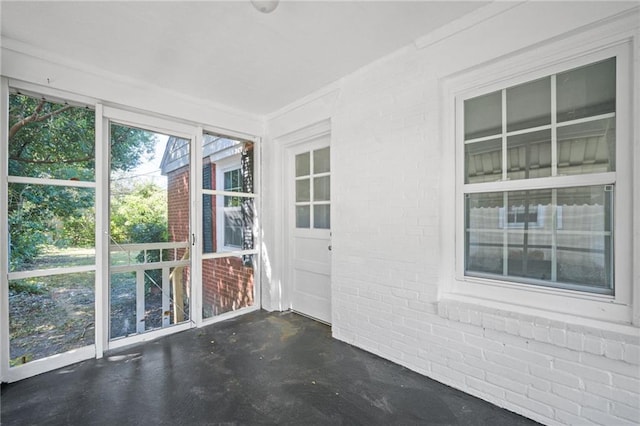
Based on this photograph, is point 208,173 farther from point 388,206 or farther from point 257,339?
point 388,206

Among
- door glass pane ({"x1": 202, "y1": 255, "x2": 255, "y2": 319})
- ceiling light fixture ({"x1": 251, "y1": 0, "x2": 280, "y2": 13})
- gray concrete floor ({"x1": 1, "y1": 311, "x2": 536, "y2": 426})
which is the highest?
ceiling light fixture ({"x1": 251, "y1": 0, "x2": 280, "y2": 13})

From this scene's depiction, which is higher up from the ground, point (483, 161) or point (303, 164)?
point (303, 164)

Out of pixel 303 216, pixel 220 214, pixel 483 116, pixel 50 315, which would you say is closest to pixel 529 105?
pixel 483 116

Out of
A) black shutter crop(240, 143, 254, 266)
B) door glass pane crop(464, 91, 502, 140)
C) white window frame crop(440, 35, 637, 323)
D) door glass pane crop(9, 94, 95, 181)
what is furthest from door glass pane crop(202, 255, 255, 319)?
door glass pane crop(464, 91, 502, 140)

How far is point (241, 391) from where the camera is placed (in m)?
2.25

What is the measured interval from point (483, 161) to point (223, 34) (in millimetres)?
2297

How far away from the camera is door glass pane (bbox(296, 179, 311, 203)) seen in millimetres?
3887

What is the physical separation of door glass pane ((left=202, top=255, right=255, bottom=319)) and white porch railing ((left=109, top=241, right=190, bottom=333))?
29 centimetres

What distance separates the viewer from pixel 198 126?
357cm

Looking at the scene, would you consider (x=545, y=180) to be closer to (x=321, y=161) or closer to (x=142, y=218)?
(x=321, y=161)

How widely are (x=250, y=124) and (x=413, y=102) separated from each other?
7.72 ft

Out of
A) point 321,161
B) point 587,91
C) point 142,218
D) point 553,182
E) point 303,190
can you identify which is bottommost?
point 142,218

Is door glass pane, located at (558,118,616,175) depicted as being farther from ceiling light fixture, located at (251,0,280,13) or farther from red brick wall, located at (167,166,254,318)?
red brick wall, located at (167,166,254,318)

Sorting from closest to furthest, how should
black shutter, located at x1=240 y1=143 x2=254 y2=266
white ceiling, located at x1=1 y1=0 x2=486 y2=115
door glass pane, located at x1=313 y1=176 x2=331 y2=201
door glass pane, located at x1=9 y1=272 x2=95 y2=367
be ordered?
1. white ceiling, located at x1=1 y1=0 x2=486 y2=115
2. door glass pane, located at x1=9 y1=272 x2=95 y2=367
3. door glass pane, located at x1=313 y1=176 x2=331 y2=201
4. black shutter, located at x1=240 y1=143 x2=254 y2=266
